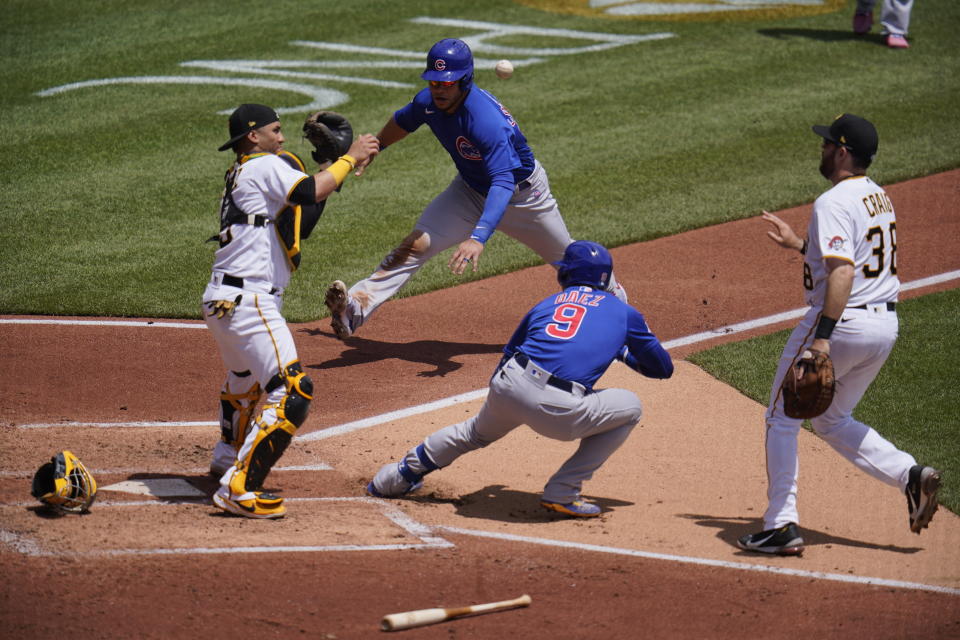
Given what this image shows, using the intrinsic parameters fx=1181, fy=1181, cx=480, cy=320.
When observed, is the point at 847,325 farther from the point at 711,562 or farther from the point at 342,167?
the point at 342,167

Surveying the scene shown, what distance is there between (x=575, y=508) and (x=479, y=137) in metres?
2.77

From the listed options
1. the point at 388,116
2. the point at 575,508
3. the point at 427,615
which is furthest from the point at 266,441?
the point at 388,116

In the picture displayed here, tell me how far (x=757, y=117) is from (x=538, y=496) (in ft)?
27.6

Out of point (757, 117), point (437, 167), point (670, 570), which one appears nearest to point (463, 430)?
point (670, 570)

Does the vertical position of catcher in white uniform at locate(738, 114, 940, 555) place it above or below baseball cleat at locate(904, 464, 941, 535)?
above

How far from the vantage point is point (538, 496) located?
251 inches

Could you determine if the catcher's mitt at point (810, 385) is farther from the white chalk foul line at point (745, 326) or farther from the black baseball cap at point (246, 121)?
the white chalk foul line at point (745, 326)

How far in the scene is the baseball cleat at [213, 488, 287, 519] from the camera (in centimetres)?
567

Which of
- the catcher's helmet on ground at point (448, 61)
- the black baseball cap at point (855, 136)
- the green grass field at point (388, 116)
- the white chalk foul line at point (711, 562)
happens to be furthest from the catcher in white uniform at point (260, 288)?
the green grass field at point (388, 116)

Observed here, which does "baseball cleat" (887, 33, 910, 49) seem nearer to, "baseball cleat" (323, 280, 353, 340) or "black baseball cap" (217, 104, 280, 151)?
"baseball cleat" (323, 280, 353, 340)

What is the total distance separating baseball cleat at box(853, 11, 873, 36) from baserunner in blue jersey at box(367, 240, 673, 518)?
467 inches

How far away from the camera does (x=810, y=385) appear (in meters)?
5.35

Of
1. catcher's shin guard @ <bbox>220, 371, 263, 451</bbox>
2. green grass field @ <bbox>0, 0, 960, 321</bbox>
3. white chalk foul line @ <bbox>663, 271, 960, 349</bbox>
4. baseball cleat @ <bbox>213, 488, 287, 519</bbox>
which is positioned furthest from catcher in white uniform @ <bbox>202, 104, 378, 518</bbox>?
white chalk foul line @ <bbox>663, 271, 960, 349</bbox>

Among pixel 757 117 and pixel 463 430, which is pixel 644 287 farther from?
pixel 757 117
